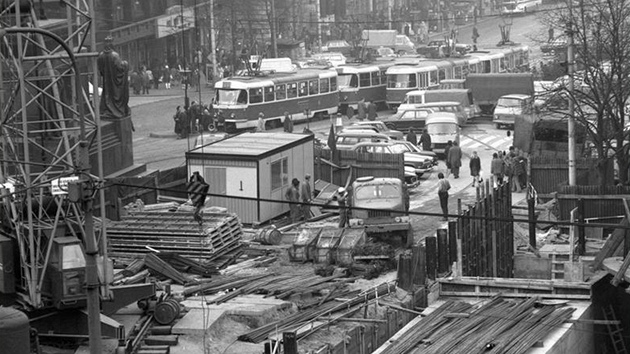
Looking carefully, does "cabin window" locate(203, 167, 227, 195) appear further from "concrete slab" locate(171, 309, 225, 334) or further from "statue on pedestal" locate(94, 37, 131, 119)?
"concrete slab" locate(171, 309, 225, 334)

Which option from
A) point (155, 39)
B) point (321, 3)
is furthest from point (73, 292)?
point (321, 3)

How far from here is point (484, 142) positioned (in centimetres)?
5734

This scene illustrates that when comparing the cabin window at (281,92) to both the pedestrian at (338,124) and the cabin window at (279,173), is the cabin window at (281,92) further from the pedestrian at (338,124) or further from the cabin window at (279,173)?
the cabin window at (279,173)

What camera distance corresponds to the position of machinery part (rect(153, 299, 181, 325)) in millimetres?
27125

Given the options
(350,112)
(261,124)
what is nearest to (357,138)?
(261,124)

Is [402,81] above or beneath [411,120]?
above

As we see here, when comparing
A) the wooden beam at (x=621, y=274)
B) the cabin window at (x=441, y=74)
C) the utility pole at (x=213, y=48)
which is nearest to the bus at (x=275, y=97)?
the cabin window at (x=441, y=74)

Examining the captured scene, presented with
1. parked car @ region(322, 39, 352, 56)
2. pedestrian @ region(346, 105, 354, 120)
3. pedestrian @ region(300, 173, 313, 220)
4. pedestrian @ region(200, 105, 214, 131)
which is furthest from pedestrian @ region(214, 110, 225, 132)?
parked car @ region(322, 39, 352, 56)

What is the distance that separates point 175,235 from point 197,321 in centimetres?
589

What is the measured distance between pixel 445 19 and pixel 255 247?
8403 cm

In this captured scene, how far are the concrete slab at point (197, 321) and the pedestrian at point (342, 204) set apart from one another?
6466 millimetres

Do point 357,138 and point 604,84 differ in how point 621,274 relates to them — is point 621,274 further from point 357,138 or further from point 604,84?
point 357,138

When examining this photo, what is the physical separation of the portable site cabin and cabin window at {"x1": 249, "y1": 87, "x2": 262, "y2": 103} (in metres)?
18.5

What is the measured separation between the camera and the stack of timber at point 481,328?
25.7 meters
